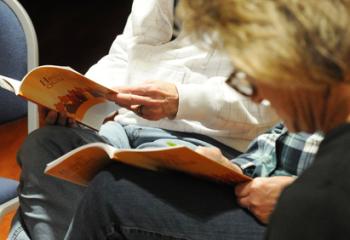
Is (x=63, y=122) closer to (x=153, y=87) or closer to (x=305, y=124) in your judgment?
(x=153, y=87)

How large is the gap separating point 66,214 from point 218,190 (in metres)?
0.42

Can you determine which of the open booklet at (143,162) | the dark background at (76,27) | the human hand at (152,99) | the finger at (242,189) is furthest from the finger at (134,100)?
the dark background at (76,27)

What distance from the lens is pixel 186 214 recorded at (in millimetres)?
1031

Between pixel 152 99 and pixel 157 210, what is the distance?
0.36 metres

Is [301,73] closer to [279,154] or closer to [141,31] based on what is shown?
[279,154]

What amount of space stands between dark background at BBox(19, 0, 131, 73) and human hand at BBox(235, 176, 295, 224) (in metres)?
1.62

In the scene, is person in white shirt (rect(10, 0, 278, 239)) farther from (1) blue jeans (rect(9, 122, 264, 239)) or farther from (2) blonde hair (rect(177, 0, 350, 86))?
(2) blonde hair (rect(177, 0, 350, 86))

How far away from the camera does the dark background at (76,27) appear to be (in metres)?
2.68

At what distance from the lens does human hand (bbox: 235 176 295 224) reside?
1.06 m

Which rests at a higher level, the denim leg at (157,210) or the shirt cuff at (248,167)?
the denim leg at (157,210)

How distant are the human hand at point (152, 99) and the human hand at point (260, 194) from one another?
1.00ft

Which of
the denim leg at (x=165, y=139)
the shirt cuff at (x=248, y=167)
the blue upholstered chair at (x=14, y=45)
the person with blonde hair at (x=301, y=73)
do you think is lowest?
the denim leg at (x=165, y=139)

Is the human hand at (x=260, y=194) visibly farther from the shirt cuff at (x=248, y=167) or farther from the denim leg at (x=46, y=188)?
the denim leg at (x=46, y=188)

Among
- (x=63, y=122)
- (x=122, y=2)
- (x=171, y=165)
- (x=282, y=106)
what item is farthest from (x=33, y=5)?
(x=282, y=106)
